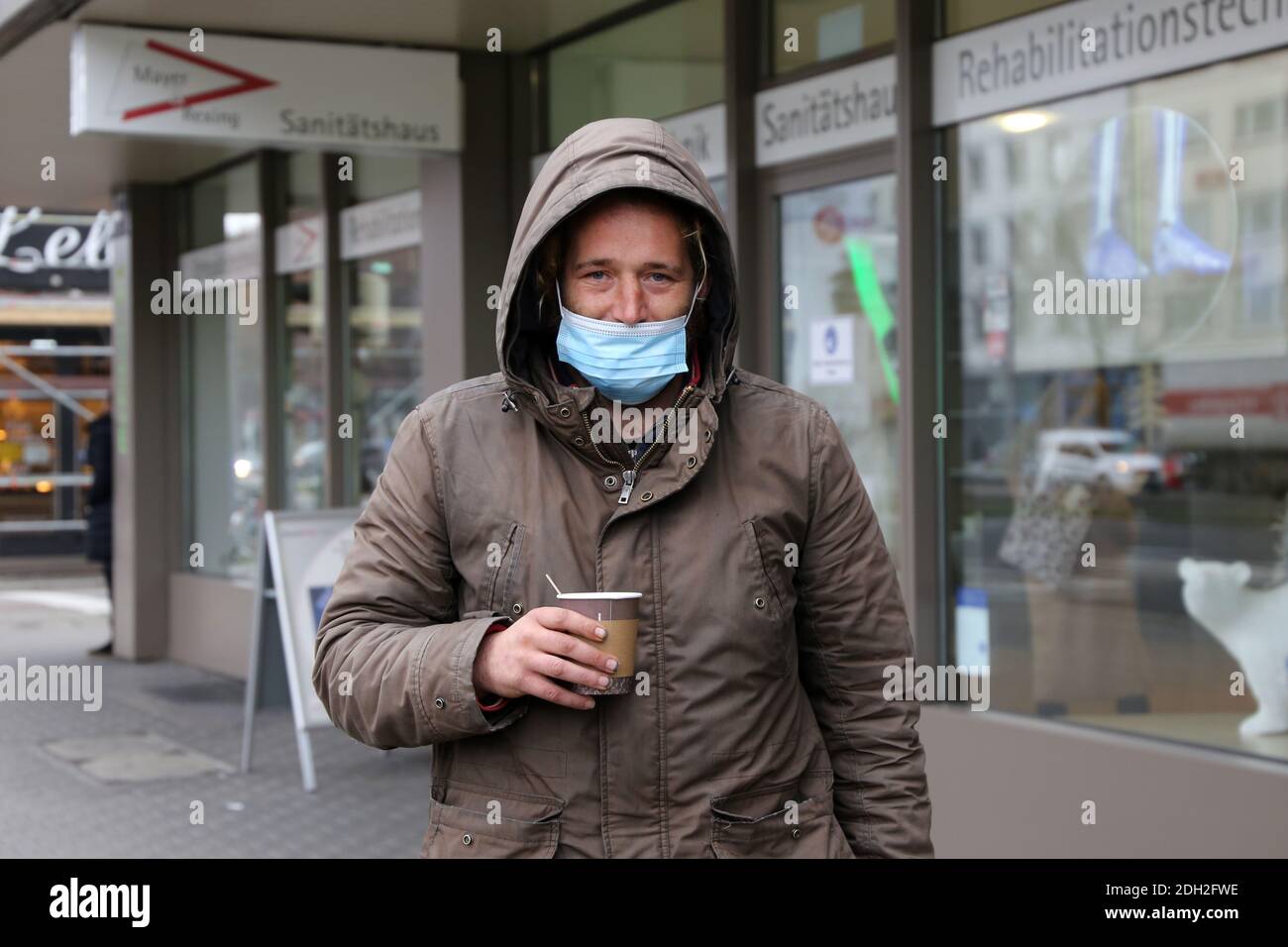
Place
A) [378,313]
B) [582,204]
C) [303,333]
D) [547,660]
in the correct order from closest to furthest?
[547,660]
[582,204]
[378,313]
[303,333]

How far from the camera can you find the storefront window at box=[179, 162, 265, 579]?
12.1m

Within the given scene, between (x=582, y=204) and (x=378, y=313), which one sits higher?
(x=378, y=313)

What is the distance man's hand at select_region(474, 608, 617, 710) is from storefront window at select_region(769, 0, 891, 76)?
497 centimetres

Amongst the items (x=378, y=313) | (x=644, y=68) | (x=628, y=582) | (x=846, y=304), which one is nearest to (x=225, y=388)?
(x=378, y=313)

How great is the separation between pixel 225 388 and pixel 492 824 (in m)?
11.1

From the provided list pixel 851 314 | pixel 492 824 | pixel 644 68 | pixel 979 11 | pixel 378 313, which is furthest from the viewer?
pixel 378 313

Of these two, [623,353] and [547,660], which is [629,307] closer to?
[623,353]

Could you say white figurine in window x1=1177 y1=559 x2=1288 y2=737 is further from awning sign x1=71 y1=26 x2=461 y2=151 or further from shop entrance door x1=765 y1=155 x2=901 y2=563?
awning sign x1=71 y1=26 x2=461 y2=151

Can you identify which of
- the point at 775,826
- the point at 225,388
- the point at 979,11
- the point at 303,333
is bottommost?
the point at 775,826

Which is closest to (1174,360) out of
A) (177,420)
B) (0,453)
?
(177,420)

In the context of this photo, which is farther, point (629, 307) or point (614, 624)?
point (629, 307)

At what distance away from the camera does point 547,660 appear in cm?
204

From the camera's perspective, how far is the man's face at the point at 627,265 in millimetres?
2297
